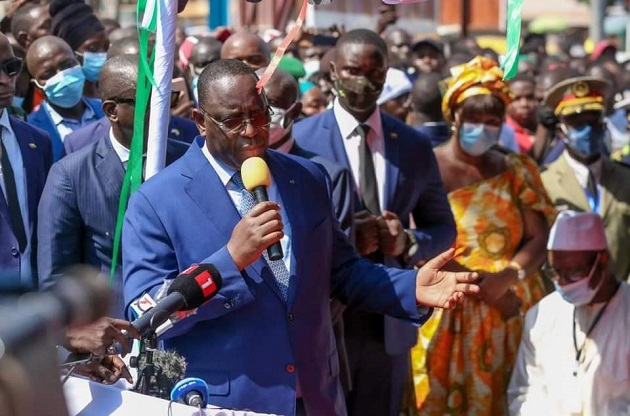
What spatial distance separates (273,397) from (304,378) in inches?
6.6

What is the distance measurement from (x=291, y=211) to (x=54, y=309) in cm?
280

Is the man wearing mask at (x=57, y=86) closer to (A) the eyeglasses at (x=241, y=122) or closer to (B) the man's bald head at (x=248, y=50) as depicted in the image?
(B) the man's bald head at (x=248, y=50)

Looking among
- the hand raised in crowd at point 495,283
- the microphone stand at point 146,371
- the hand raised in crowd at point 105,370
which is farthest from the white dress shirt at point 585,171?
the microphone stand at point 146,371

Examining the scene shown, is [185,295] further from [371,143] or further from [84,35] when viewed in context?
[84,35]

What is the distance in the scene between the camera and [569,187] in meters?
8.27

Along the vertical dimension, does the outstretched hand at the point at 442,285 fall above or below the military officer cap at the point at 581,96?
above

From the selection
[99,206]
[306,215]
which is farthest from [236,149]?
[99,206]

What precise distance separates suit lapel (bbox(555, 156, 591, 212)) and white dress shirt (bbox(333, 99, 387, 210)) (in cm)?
250

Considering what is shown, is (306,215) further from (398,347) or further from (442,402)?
(442,402)

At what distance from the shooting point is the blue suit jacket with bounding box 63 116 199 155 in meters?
5.99

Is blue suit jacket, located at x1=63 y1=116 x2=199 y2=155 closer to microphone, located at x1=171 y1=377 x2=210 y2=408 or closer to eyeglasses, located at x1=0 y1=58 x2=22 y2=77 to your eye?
eyeglasses, located at x1=0 y1=58 x2=22 y2=77

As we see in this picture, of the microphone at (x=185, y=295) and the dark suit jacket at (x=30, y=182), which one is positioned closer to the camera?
the microphone at (x=185, y=295)

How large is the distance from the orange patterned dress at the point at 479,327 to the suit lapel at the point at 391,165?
101cm

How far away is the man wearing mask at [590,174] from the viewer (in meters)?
8.17
